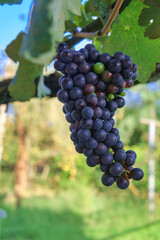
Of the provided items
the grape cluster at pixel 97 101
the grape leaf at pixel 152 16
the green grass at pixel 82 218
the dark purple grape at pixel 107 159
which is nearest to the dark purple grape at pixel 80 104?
the grape cluster at pixel 97 101

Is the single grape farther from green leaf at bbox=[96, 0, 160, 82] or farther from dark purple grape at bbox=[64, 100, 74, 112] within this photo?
green leaf at bbox=[96, 0, 160, 82]

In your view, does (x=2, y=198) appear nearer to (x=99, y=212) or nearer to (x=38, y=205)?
(x=38, y=205)

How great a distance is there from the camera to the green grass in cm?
612

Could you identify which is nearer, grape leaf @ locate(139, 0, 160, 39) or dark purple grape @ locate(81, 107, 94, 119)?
dark purple grape @ locate(81, 107, 94, 119)

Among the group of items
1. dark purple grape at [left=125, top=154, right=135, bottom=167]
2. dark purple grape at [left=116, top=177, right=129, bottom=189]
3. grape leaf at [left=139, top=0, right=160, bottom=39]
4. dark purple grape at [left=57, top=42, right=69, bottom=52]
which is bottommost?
dark purple grape at [left=116, top=177, right=129, bottom=189]

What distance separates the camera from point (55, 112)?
934cm

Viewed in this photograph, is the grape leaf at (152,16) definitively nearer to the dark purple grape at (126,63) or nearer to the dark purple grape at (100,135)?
the dark purple grape at (126,63)

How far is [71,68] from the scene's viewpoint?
1.65 ft

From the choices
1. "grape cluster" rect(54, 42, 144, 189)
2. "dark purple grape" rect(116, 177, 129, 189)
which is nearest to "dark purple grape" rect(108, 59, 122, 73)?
"grape cluster" rect(54, 42, 144, 189)

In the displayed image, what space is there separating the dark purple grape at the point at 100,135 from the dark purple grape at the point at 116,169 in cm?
5

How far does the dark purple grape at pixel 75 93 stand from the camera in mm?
501

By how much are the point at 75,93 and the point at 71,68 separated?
48 millimetres

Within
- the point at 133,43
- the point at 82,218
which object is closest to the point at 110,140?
the point at 133,43

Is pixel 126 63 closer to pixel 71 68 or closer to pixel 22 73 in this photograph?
pixel 71 68
